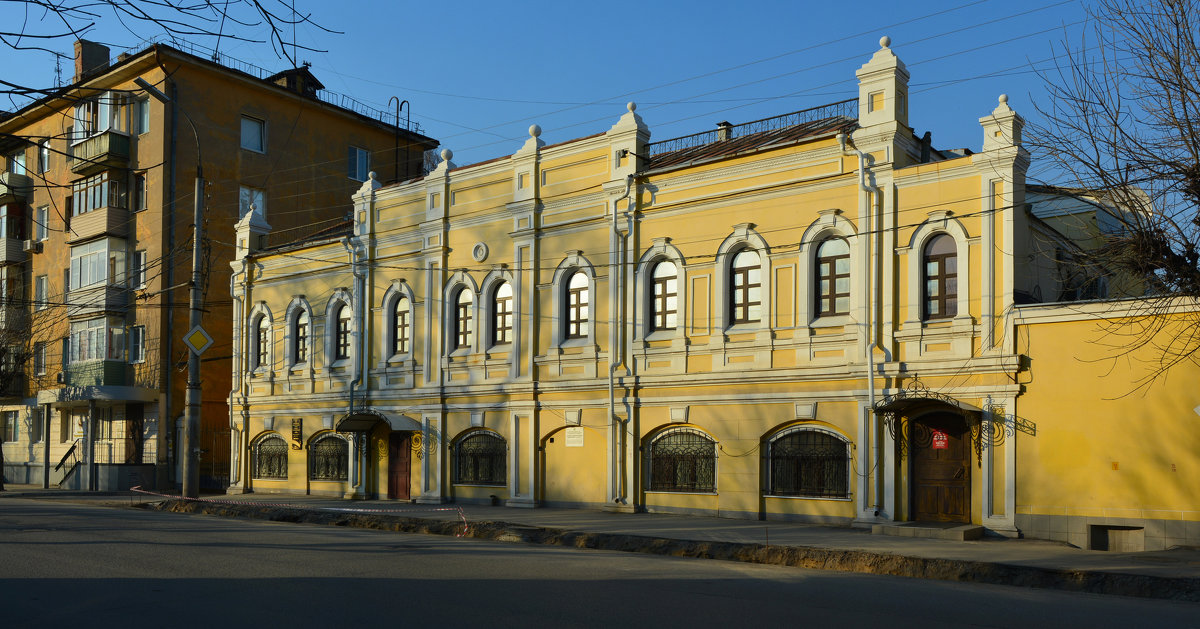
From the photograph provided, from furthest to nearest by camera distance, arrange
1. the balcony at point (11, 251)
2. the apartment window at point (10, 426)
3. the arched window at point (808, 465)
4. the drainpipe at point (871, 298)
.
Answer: the apartment window at point (10, 426), the balcony at point (11, 251), the arched window at point (808, 465), the drainpipe at point (871, 298)

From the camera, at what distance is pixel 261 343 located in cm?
3108

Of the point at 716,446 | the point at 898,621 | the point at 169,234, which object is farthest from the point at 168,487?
the point at 898,621

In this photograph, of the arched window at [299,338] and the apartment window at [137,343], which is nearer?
the arched window at [299,338]

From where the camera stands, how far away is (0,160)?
147ft

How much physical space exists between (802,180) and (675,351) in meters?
4.51

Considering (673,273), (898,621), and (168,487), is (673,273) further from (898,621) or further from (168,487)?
(168,487)

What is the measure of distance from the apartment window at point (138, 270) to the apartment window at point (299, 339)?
29.3ft

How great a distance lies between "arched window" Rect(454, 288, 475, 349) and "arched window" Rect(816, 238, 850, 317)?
9548 mm

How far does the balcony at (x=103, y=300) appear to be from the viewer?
3575 cm

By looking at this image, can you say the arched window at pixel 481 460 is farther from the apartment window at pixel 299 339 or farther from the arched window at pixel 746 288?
the arched window at pixel 746 288

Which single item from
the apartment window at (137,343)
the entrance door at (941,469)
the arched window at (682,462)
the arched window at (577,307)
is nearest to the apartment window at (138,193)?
the apartment window at (137,343)

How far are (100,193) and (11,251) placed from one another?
8.80 m

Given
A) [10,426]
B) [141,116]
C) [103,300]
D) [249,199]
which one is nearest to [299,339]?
[249,199]

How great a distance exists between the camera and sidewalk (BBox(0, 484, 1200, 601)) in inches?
511
